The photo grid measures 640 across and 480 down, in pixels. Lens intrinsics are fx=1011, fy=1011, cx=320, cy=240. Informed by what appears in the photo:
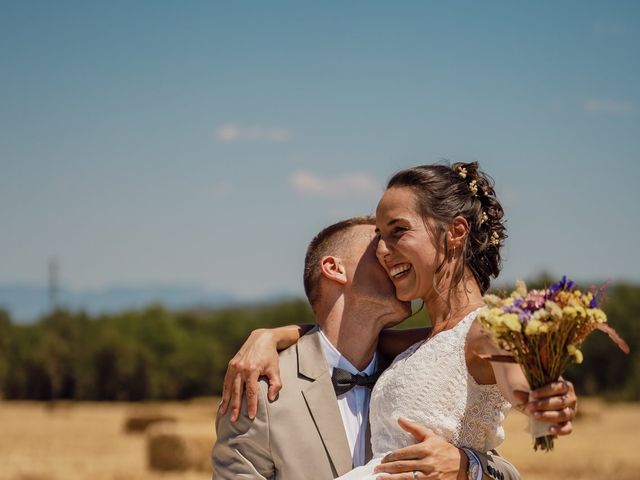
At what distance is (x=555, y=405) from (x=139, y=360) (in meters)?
52.1

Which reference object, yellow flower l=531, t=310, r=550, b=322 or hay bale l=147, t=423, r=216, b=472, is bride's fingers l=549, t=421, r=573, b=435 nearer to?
yellow flower l=531, t=310, r=550, b=322

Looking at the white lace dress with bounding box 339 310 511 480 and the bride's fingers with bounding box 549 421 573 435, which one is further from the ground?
the bride's fingers with bounding box 549 421 573 435

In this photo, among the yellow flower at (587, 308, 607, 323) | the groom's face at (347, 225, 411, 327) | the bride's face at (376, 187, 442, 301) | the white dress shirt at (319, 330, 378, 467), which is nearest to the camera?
the yellow flower at (587, 308, 607, 323)

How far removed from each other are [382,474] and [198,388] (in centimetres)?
5279

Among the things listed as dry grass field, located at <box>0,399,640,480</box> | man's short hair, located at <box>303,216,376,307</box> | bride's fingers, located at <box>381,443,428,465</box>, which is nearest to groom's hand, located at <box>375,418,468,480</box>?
bride's fingers, located at <box>381,443,428,465</box>

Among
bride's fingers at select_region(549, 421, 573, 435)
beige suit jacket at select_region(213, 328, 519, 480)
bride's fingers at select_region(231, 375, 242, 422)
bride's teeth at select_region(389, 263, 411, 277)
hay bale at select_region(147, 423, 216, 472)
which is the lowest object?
hay bale at select_region(147, 423, 216, 472)

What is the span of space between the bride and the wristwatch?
76 mm

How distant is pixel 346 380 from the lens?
5465 millimetres

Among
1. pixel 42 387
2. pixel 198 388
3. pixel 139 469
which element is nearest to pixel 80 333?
pixel 42 387

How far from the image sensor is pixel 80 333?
56250 millimetres

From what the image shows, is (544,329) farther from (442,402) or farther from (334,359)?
(334,359)

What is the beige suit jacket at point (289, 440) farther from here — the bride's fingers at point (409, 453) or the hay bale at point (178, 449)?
the hay bale at point (178, 449)

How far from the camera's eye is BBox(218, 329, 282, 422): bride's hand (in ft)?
17.3

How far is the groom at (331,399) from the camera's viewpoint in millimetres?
5082
